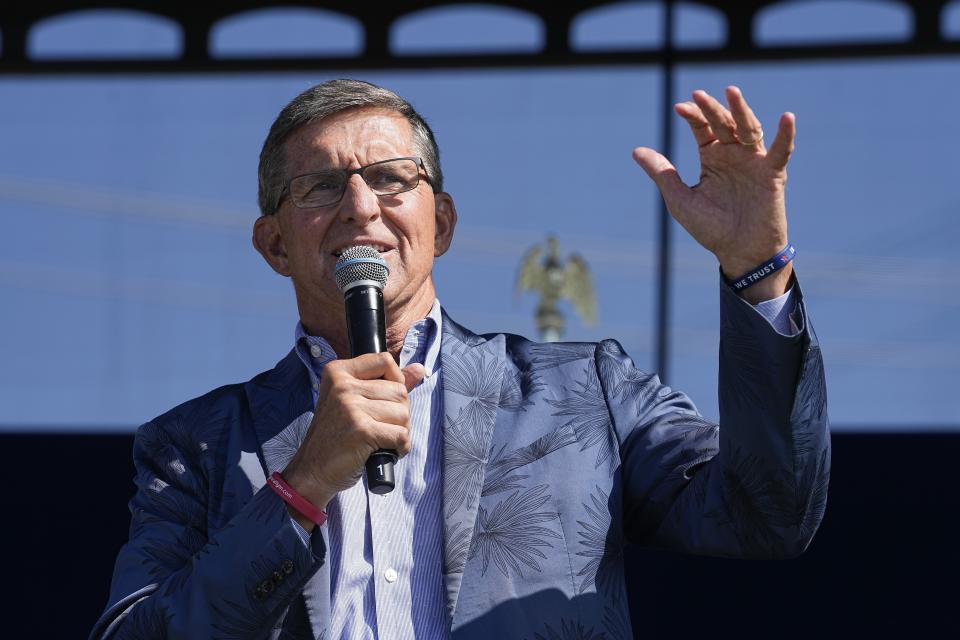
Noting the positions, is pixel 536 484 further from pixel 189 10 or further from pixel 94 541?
pixel 189 10

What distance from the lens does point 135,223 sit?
14.1 feet

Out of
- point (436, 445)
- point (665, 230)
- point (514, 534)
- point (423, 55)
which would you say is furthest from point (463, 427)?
point (423, 55)

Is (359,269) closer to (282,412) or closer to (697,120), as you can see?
(282,412)

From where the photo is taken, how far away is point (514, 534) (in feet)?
6.21

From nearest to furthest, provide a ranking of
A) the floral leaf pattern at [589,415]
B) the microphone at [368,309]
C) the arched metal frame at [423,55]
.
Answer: the microphone at [368,309], the floral leaf pattern at [589,415], the arched metal frame at [423,55]

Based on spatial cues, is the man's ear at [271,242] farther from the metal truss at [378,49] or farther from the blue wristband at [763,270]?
the metal truss at [378,49]

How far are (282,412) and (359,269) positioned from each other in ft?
0.93

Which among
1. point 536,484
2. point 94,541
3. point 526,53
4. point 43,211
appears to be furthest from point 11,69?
point 536,484

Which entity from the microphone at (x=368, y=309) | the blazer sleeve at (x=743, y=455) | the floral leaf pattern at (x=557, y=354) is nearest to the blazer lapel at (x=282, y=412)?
the microphone at (x=368, y=309)

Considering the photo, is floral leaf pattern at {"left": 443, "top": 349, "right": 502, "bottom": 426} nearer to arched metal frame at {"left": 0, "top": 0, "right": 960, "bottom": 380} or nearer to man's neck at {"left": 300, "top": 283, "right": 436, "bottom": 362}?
man's neck at {"left": 300, "top": 283, "right": 436, "bottom": 362}

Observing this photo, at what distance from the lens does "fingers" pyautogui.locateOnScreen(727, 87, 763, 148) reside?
170 cm

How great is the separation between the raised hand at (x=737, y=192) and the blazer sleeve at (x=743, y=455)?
0.05 metres

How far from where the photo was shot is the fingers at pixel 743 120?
170cm

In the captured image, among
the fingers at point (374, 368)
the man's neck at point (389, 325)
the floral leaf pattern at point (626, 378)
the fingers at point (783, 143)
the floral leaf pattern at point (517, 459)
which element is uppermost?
the fingers at point (783, 143)
